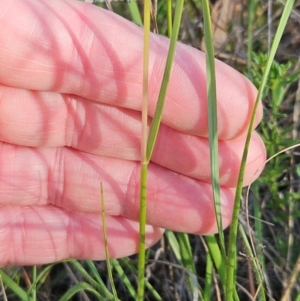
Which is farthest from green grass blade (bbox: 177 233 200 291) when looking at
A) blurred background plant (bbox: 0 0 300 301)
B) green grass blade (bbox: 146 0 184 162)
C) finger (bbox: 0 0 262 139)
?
green grass blade (bbox: 146 0 184 162)

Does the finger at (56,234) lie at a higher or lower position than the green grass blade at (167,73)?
lower

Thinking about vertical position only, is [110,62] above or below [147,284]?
above

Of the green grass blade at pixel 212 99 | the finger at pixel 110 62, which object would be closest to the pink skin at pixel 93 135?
the finger at pixel 110 62

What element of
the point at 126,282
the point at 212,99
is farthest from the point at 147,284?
the point at 212,99

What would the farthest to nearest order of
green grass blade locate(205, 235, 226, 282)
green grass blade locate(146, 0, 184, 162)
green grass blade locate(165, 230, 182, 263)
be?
green grass blade locate(165, 230, 182, 263) < green grass blade locate(205, 235, 226, 282) < green grass blade locate(146, 0, 184, 162)

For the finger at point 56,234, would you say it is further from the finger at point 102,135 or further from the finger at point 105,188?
the finger at point 102,135

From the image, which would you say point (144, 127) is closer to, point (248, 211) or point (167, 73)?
point (167, 73)

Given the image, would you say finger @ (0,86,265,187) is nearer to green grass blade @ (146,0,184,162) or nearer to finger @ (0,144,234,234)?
finger @ (0,144,234,234)
